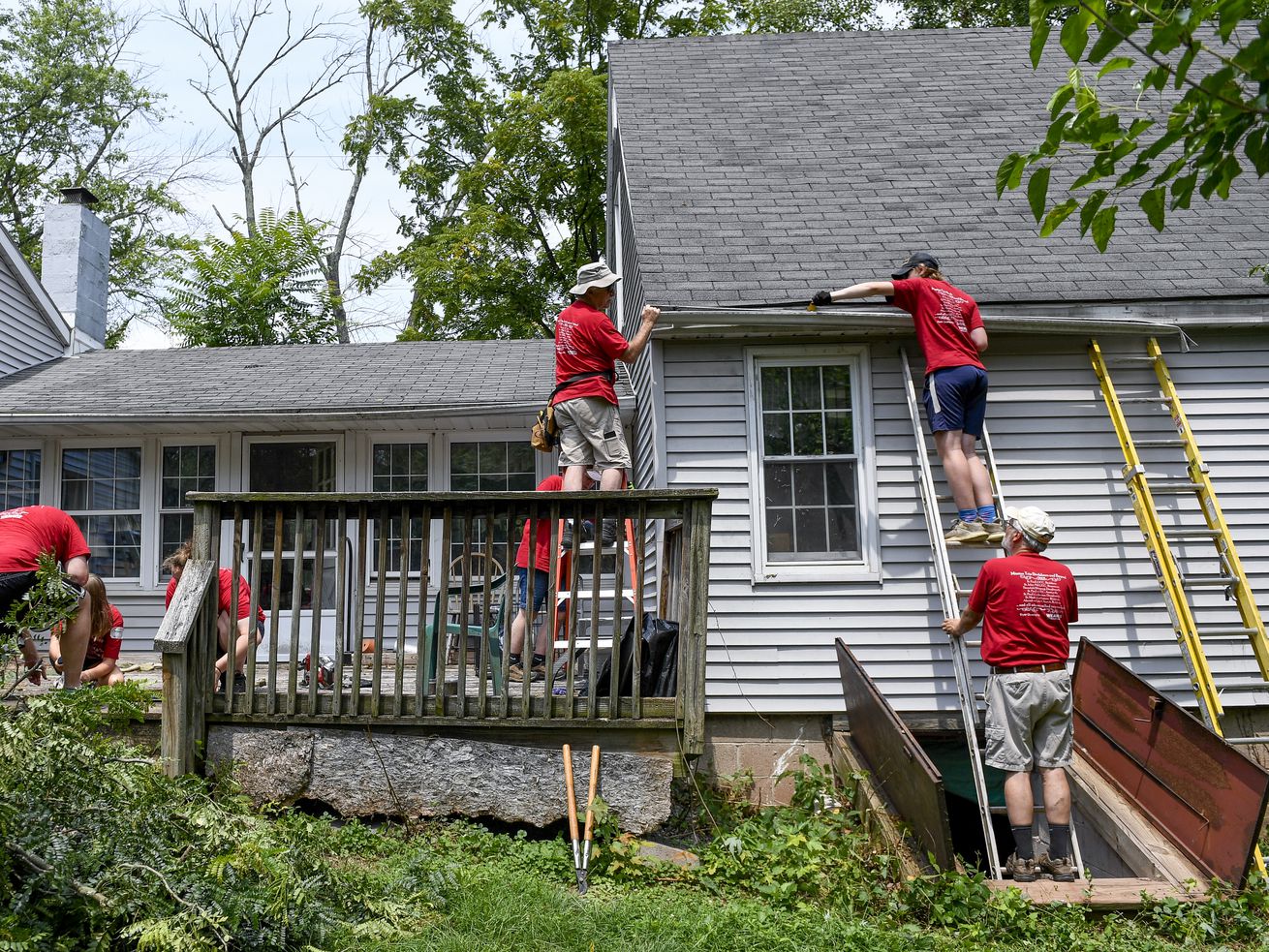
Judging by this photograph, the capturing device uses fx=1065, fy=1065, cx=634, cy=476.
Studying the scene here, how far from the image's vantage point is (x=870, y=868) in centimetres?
554

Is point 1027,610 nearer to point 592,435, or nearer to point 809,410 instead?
point 809,410

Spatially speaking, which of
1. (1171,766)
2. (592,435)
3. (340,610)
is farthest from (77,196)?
(1171,766)

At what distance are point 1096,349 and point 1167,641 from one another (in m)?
2.09

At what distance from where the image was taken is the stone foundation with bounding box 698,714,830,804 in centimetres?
716

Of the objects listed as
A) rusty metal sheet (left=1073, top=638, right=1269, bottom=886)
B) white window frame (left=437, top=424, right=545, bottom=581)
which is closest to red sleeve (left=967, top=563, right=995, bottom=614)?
rusty metal sheet (left=1073, top=638, right=1269, bottom=886)

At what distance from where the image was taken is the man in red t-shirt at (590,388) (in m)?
6.50

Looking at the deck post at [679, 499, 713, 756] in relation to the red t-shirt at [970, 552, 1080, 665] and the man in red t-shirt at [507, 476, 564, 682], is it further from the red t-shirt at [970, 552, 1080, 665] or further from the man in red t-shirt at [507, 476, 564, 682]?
the red t-shirt at [970, 552, 1080, 665]

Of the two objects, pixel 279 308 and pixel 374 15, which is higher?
pixel 374 15

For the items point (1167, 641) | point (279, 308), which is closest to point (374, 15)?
point (279, 308)

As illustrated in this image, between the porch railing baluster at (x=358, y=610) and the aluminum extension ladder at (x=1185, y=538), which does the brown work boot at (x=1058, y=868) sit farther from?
the porch railing baluster at (x=358, y=610)

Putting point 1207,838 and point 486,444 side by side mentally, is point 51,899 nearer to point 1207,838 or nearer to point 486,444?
point 1207,838

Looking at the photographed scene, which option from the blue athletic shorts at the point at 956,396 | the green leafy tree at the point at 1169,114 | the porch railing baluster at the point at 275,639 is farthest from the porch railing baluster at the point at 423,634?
the blue athletic shorts at the point at 956,396

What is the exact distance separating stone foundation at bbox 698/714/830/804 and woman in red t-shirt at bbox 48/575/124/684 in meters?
3.71

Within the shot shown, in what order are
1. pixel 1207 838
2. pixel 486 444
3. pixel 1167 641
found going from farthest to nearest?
1. pixel 486 444
2. pixel 1167 641
3. pixel 1207 838
